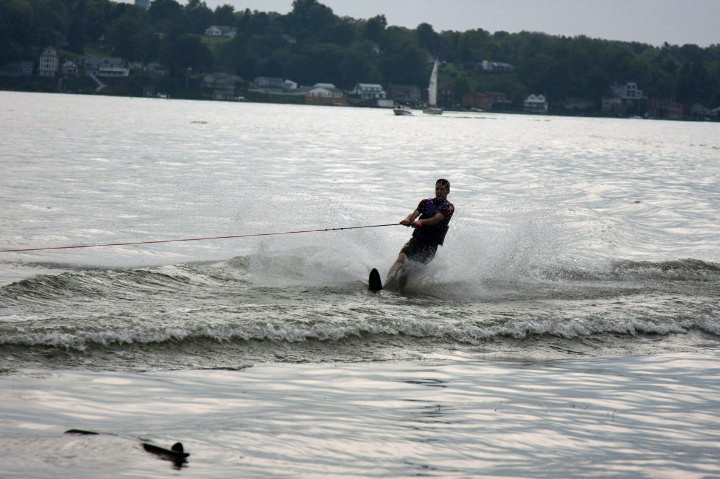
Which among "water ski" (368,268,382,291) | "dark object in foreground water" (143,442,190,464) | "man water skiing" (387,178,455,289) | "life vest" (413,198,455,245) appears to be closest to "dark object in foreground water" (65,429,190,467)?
"dark object in foreground water" (143,442,190,464)

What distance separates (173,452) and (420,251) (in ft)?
28.6

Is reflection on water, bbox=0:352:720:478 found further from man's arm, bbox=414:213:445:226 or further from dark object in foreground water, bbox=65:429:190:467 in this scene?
man's arm, bbox=414:213:445:226

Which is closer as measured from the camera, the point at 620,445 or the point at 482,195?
the point at 620,445

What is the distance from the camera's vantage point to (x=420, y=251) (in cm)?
1529

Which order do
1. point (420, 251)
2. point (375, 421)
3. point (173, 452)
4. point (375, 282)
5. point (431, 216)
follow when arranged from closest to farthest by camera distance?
point (173, 452)
point (375, 421)
point (375, 282)
point (420, 251)
point (431, 216)

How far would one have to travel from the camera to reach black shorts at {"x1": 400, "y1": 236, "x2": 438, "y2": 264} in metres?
15.2

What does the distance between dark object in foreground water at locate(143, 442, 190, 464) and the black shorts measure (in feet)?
27.8

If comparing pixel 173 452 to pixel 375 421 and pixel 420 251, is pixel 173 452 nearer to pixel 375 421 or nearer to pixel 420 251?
pixel 375 421

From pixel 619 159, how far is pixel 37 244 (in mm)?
44850

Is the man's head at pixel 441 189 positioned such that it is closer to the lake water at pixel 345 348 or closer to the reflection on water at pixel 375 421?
the lake water at pixel 345 348

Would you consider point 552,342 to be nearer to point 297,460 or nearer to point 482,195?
point 297,460

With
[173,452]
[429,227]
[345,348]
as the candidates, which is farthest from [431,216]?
[173,452]

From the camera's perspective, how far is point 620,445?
7.77 meters

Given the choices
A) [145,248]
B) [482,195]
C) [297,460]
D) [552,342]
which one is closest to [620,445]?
[297,460]
